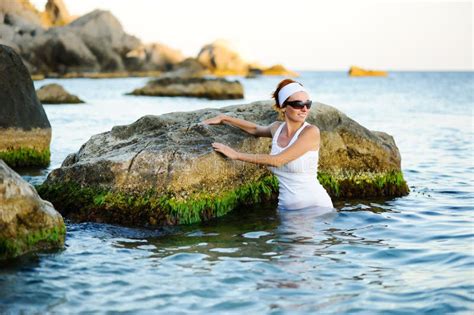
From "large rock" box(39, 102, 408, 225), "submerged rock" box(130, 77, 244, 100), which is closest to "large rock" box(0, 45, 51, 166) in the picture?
"large rock" box(39, 102, 408, 225)

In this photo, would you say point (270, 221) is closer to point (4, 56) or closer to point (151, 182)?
point (151, 182)

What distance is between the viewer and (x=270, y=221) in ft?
32.5

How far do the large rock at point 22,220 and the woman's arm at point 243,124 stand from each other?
3.39 metres

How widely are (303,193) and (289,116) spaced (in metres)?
1.07

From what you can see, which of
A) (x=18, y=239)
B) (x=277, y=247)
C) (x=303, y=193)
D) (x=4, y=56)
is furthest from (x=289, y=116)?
(x=4, y=56)

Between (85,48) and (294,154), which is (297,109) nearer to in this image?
(294,154)

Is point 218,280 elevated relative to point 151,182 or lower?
lower

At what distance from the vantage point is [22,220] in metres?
7.98

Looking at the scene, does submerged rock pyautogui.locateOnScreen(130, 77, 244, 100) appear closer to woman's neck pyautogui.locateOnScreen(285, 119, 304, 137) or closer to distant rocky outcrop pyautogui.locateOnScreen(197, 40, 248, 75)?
woman's neck pyautogui.locateOnScreen(285, 119, 304, 137)

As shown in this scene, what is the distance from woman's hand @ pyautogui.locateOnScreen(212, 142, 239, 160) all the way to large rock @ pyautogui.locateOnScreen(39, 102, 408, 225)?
0.16m

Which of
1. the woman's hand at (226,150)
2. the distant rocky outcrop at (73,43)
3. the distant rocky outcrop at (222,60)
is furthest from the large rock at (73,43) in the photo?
the woman's hand at (226,150)

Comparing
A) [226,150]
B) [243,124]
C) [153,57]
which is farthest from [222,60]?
[226,150]

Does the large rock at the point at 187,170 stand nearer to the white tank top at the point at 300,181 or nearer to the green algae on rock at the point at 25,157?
the white tank top at the point at 300,181

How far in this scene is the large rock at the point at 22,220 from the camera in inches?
308
